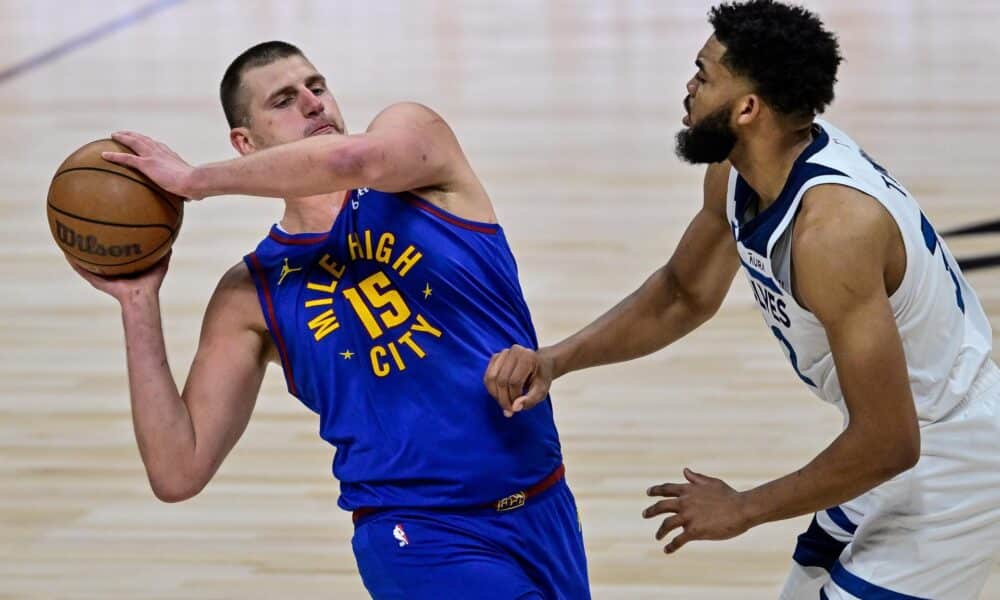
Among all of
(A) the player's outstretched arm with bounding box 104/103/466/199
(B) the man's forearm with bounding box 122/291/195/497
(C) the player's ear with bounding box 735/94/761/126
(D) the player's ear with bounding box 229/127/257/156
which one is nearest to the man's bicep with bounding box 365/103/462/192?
(A) the player's outstretched arm with bounding box 104/103/466/199

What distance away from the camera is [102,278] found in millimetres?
3527

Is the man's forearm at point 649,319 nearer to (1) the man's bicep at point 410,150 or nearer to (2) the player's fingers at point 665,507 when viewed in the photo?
(1) the man's bicep at point 410,150

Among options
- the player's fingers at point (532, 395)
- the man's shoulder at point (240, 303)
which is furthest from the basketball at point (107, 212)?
the player's fingers at point (532, 395)

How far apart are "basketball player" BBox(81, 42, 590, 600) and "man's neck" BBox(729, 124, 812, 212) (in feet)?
1.98

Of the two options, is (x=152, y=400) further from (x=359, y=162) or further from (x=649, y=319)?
(x=649, y=319)

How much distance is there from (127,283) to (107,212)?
0.18 meters

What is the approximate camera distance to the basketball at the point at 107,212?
3.40 meters

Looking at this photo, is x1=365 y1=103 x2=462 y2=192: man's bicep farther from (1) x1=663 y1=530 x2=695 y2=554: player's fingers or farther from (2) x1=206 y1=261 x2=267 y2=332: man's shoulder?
(1) x1=663 y1=530 x2=695 y2=554: player's fingers

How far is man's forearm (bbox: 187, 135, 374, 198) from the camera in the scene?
3.28 m

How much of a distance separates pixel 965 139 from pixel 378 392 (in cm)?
712

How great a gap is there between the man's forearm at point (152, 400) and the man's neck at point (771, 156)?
1.21 metres

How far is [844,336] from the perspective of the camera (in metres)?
3.02

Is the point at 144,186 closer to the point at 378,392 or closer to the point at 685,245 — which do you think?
the point at 378,392

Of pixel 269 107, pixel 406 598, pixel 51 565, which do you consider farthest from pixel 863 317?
pixel 51 565
